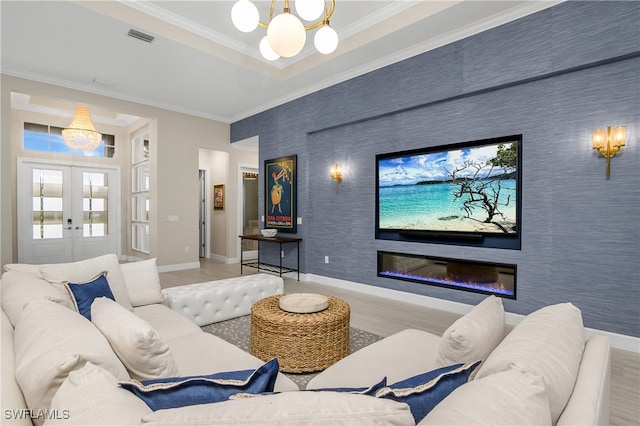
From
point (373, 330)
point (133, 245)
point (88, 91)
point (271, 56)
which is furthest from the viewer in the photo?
point (133, 245)

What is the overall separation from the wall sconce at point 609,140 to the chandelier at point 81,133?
6849mm

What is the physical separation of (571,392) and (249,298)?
2966 mm

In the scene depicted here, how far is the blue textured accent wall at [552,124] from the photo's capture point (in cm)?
271

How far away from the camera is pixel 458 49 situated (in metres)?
3.54

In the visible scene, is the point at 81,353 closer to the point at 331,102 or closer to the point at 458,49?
the point at 458,49

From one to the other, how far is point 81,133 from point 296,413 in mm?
6306

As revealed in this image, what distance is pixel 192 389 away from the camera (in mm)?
839

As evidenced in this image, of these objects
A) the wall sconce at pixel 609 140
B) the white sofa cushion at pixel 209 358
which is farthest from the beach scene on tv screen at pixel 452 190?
the white sofa cushion at pixel 209 358

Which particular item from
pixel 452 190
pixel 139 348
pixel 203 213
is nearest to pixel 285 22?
pixel 139 348

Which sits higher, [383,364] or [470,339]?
[470,339]

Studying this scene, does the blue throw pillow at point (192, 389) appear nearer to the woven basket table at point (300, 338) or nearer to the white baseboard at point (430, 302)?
the woven basket table at point (300, 338)

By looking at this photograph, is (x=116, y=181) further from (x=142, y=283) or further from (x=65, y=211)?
(x=142, y=283)

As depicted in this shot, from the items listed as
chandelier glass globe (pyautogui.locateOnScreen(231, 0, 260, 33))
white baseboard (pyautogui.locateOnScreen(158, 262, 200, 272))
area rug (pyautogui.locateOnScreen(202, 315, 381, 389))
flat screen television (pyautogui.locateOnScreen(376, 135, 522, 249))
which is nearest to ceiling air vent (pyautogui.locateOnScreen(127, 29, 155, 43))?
chandelier glass globe (pyautogui.locateOnScreen(231, 0, 260, 33))

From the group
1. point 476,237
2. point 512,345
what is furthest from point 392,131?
point 512,345
